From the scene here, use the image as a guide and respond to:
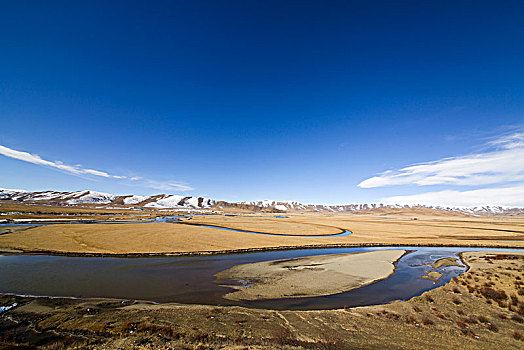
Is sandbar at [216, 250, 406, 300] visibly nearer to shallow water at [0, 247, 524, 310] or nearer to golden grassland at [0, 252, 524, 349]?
shallow water at [0, 247, 524, 310]

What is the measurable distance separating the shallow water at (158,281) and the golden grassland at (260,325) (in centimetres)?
143

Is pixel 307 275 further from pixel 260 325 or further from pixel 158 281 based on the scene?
pixel 158 281

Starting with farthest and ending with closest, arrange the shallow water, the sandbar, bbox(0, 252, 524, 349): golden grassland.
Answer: the sandbar < the shallow water < bbox(0, 252, 524, 349): golden grassland

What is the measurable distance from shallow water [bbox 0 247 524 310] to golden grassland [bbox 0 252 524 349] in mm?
1429

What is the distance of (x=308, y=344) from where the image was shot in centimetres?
920

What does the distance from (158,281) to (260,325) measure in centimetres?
1086

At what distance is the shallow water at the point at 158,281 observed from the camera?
14148 millimetres

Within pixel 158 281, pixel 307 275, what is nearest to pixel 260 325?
pixel 307 275

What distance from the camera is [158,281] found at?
1727 centimetres

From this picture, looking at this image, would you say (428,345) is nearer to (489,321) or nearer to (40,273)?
(489,321)

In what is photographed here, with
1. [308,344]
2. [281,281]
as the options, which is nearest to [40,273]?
[281,281]

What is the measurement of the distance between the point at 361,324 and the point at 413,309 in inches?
179

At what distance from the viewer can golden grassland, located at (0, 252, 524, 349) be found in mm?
9102

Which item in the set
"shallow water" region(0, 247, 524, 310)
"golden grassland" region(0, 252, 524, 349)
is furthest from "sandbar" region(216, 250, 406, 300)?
"golden grassland" region(0, 252, 524, 349)
